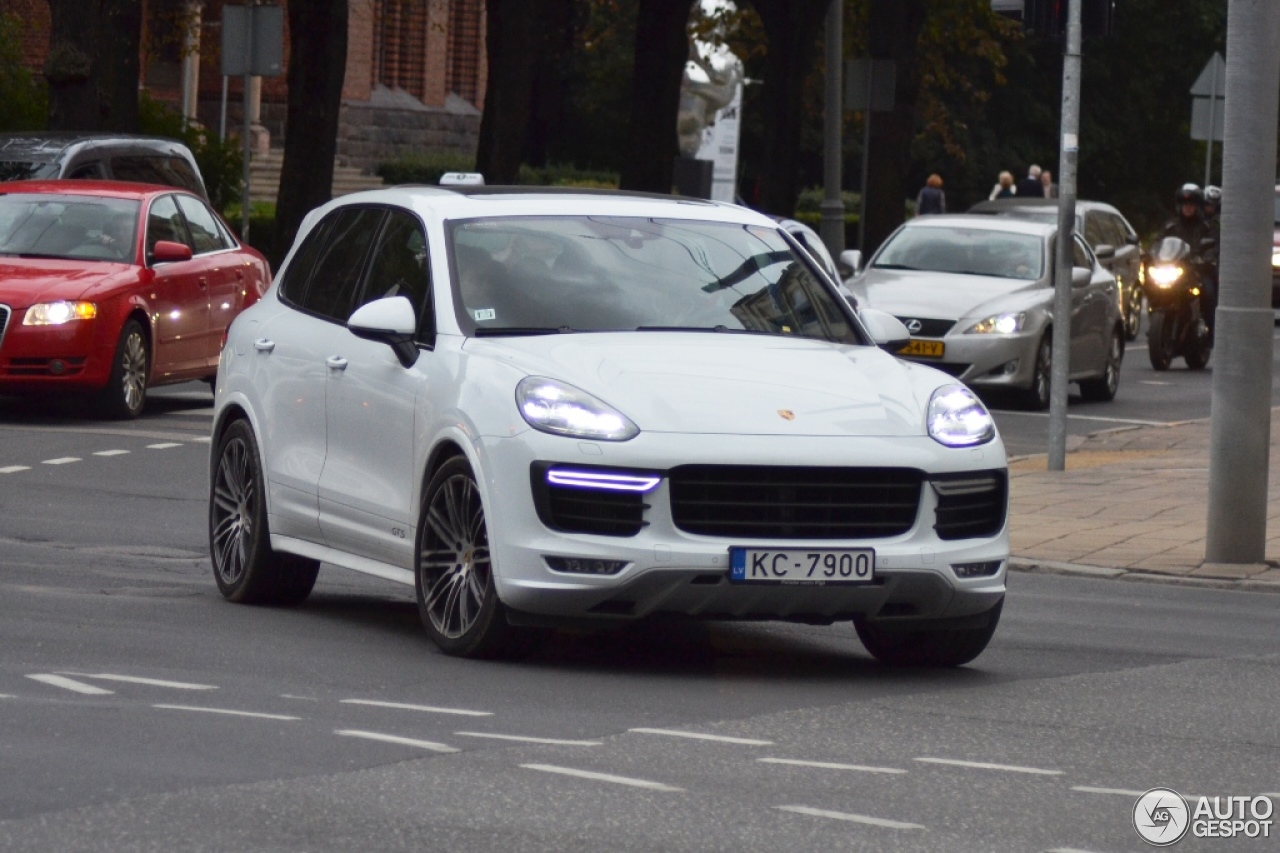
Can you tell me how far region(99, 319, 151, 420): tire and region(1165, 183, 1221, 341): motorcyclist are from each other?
12.0 m

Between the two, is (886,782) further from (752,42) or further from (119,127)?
(752,42)

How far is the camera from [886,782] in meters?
7.02

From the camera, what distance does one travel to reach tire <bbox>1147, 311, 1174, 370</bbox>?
28.6 meters

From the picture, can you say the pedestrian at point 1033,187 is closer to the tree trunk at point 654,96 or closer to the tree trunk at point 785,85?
the tree trunk at point 785,85

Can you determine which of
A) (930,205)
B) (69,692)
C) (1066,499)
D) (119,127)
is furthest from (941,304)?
(930,205)

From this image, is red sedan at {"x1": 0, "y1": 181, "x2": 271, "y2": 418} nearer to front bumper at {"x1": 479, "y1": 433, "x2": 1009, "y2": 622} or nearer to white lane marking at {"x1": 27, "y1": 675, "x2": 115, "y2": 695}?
white lane marking at {"x1": 27, "y1": 675, "x2": 115, "y2": 695}

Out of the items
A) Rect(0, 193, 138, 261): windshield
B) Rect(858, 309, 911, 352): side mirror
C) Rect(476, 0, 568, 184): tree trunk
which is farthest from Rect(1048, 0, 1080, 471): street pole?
Rect(476, 0, 568, 184): tree trunk

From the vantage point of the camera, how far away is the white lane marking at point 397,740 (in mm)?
7316

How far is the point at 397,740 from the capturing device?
7.41 m

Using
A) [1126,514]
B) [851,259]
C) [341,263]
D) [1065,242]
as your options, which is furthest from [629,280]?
[851,259]

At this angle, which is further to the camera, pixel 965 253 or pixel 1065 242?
pixel 965 253

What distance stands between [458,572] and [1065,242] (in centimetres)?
949

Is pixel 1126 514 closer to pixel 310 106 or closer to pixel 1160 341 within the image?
pixel 1160 341

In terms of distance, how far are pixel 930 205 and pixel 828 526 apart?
4339cm
